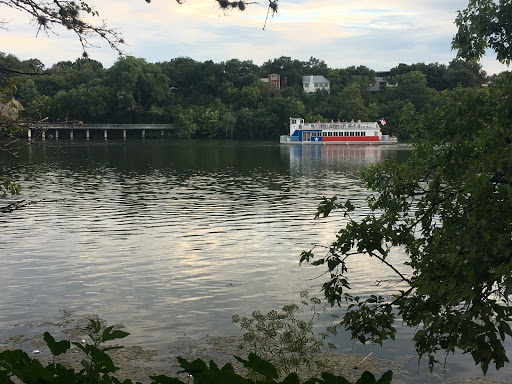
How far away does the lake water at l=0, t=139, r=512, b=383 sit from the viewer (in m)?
13.2

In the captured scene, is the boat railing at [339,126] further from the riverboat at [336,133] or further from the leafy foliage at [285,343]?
the leafy foliage at [285,343]

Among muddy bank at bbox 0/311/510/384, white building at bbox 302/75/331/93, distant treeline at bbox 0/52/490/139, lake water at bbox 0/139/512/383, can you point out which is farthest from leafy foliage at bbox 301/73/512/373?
white building at bbox 302/75/331/93

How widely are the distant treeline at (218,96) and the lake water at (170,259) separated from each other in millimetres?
101938

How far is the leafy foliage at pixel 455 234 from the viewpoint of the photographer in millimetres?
5613

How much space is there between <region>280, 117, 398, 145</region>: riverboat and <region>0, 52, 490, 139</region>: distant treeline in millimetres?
17927

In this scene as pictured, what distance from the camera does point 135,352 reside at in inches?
448

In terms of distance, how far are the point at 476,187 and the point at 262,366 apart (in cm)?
375

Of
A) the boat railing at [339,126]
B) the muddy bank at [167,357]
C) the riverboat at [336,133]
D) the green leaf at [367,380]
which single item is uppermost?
the boat railing at [339,126]

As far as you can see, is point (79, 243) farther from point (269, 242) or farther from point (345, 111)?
point (345, 111)

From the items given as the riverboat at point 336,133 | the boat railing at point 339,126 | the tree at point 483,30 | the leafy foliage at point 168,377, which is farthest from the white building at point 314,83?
the leafy foliage at point 168,377

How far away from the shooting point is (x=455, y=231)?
23.6ft

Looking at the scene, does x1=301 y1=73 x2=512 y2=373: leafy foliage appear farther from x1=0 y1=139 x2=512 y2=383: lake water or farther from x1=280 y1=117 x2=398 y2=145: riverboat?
x1=280 y1=117 x2=398 y2=145: riverboat

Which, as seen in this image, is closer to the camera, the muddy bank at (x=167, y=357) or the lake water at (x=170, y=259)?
the muddy bank at (x=167, y=357)

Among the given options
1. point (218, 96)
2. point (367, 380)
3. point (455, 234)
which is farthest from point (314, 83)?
point (367, 380)
